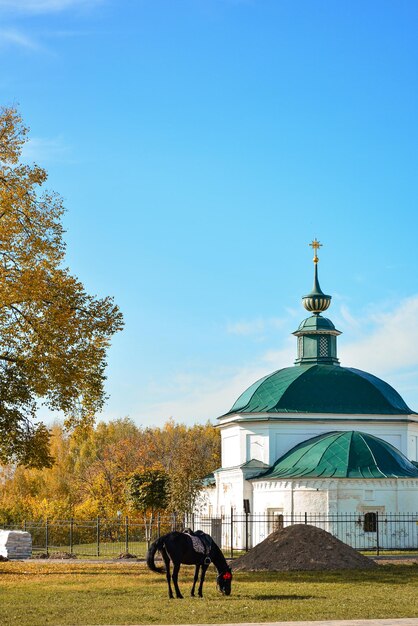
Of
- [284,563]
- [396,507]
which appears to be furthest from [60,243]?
[396,507]

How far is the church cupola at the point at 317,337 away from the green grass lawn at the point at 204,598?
26.1 meters

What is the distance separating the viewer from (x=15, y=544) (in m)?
35.7

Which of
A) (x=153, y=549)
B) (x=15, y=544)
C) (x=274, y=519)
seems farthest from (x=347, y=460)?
(x=153, y=549)

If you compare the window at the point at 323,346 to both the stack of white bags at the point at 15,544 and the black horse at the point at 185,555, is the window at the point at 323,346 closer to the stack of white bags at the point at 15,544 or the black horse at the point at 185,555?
the stack of white bags at the point at 15,544

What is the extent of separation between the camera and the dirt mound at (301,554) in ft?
88.4

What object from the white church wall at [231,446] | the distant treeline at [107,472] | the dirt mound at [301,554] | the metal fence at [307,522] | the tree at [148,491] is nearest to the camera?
the dirt mound at [301,554]

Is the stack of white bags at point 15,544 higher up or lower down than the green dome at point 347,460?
lower down

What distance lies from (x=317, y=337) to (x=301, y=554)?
89.6 ft

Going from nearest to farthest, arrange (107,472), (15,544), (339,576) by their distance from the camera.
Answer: (339,576)
(15,544)
(107,472)

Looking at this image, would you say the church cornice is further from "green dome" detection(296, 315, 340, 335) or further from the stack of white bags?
the stack of white bags

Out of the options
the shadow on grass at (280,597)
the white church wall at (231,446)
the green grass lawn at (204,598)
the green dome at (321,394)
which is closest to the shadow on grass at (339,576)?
the green grass lawn at (204,598)

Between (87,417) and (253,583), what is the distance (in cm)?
966

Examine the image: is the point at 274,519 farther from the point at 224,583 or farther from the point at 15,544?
the point at 224,583

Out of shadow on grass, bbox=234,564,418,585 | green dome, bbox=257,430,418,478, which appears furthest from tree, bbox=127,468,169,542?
shadow on grass, bbox=234,564,418,585
